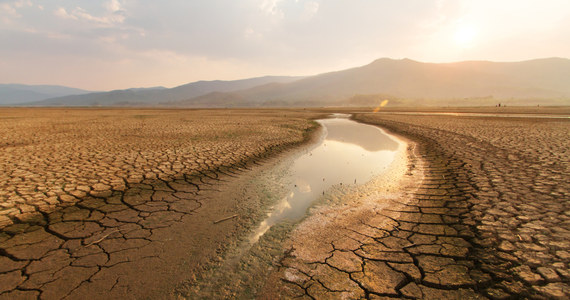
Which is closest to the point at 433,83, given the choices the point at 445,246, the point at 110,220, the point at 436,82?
the point at 436,82

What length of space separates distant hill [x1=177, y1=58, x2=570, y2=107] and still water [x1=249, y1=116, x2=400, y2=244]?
82931 millimetres

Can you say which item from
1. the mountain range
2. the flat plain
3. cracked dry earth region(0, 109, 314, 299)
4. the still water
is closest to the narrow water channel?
the still water

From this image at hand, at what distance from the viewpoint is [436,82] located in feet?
393

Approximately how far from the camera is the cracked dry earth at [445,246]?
2004mm

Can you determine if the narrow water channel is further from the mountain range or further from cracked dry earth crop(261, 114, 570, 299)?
the mountain range

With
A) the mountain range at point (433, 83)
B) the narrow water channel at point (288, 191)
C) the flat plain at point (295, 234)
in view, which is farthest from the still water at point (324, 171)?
the mountain range at point (433, 83)

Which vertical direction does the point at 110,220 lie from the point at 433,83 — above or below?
below

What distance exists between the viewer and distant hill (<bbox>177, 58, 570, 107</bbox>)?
104875mm

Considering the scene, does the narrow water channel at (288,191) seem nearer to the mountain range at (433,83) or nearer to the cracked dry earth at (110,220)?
the cracked dry earth at (110,220)

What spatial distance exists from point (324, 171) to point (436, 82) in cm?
14315

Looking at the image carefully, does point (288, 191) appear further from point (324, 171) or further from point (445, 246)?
point (445, 246)

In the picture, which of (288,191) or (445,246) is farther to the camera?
(288,191)

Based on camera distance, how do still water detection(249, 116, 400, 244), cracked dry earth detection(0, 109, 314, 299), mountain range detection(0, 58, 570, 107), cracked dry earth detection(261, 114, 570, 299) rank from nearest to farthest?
cracked dry earth detection(261, 114, 570, 299), cracked dry earth detection(0, 109, 314, 299), still water detection(249, 116, 400, 244), mountain range detection(0, 58, 570, 107)

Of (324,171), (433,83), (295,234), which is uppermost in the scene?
(433,83)
